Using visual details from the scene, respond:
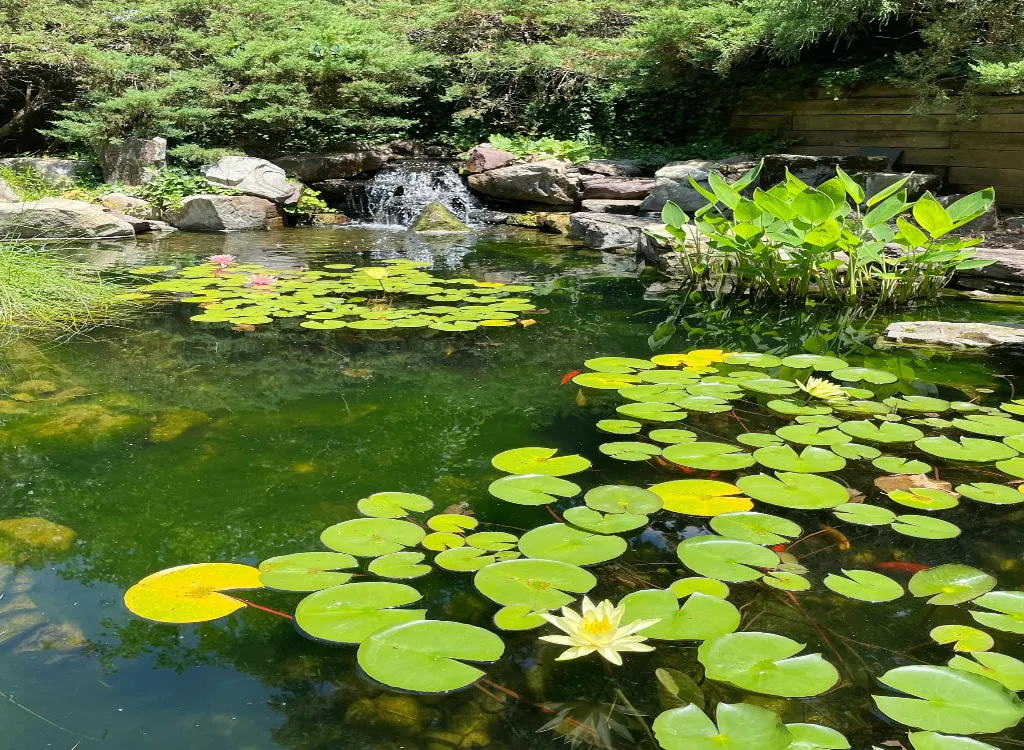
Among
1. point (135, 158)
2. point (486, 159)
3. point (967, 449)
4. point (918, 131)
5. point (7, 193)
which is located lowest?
point (967, 449)

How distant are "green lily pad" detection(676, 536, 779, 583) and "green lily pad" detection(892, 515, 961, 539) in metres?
0.32

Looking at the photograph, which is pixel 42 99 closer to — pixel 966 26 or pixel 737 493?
pixel 966 26

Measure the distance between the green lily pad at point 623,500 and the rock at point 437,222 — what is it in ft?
20.1

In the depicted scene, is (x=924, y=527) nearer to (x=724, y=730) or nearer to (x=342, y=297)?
(x=724, y=730)

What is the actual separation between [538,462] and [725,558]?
0.58 meters

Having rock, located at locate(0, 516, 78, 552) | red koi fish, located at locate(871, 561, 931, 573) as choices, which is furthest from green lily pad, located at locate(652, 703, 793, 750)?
rock, located at locate(0, 516, 78, 552)

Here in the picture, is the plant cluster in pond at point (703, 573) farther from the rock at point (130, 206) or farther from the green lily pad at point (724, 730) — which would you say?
the rock at point (130, 206)

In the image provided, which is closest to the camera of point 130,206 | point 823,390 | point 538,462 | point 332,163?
point 538,462

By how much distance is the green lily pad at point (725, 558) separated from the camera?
141 centimetres

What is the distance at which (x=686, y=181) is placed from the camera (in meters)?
7.38

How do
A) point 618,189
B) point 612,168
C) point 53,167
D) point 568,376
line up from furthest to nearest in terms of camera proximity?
point 53,167
point 612,168
point 618,189
point 568,376

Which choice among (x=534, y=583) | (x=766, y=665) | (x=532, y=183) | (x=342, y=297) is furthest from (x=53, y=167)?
(x=766, y=665)

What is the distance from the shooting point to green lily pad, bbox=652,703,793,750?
979 mm

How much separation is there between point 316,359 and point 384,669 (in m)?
1.95
